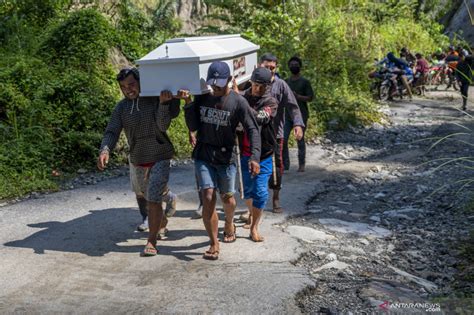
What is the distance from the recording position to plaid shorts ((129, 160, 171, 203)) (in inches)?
226

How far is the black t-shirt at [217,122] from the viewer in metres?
5.61

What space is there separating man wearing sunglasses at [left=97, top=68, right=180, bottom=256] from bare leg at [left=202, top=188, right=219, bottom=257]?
456 millimetres

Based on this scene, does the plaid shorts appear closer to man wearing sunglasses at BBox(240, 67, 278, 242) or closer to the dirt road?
the dirt road

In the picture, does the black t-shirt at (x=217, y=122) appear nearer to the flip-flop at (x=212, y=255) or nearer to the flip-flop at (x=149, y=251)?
the flip-flop at (x=212, y=255)

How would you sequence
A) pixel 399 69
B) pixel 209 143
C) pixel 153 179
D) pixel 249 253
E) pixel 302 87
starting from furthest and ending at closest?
pixel 399 69
pixel 302 87
pixel 249 253
pixel 153 179
pixel 209 143

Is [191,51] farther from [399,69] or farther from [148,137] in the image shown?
[399,69]

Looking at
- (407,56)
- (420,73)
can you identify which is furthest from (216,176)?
(407,56)

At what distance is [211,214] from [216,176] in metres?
0.36

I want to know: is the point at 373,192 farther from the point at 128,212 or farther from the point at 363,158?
the point at 128,212

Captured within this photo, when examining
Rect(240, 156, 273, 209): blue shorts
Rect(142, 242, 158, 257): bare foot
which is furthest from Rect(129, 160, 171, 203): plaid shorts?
Rect(240, 156, 273, 209): blue shorts

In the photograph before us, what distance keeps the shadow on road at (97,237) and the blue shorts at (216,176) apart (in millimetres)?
748

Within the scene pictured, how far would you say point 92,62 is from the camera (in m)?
11.4

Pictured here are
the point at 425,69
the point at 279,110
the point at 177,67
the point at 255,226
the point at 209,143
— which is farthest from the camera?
the point at 425,69

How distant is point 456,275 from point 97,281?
331 cm
